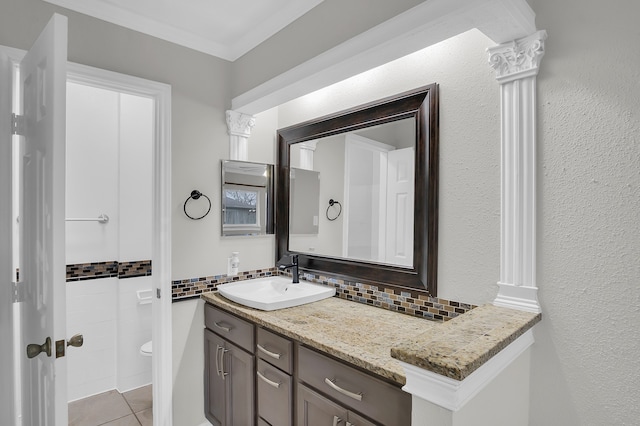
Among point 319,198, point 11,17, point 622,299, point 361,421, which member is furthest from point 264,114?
point 622,299

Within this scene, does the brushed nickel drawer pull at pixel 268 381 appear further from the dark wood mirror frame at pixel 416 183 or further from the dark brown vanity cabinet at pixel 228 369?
the dark wood mirror frame at pixel 416 183

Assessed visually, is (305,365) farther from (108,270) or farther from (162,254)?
(108,270)

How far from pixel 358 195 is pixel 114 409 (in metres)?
2.38

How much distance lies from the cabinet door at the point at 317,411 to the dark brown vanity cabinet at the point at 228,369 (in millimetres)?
412

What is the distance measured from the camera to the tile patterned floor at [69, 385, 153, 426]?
2375 mm

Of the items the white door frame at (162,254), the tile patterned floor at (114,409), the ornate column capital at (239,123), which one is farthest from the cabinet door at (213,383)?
the ornate column capital at (239,123)

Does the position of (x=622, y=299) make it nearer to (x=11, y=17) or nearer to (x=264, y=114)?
(x=264, y=114)

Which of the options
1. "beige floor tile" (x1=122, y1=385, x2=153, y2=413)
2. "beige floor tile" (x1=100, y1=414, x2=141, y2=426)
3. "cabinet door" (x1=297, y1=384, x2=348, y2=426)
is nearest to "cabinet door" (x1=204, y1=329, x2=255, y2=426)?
"cabinet door" (x1=297, y1=384, x2=348, y2=426)

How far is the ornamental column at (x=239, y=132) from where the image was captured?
2.35 m

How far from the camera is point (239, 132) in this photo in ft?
7.82

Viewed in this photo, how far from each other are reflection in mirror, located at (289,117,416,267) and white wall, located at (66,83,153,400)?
1.39 metres

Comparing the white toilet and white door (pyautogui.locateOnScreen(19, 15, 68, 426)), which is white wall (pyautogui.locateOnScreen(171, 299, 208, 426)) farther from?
white door (pyautogui.locateOnScreen(19, 15, 68, 426))

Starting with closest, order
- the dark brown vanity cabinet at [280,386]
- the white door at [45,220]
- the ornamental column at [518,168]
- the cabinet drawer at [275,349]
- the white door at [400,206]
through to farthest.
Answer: the white door at [45,220] → the dark brown vanity cabinet at [280,386] → the ornamental column at [518,168] → the cabinet drawer at [275,349] → the white door at [400,206]

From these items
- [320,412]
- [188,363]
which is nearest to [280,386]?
[320,412]
